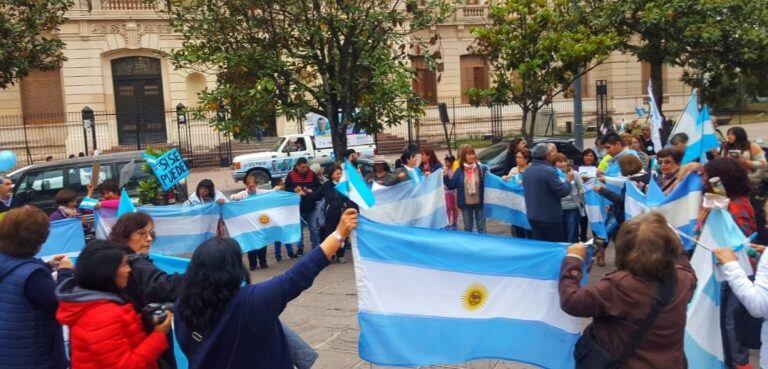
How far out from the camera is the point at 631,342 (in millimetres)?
Answer: 3436

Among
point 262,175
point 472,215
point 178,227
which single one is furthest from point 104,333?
point 262,175

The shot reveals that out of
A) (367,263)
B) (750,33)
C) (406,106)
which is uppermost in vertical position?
(750,33)

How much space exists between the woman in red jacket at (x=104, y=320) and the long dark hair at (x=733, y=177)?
418cm

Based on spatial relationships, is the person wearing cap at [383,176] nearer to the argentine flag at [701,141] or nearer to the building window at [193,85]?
the argentine flag at [701,141]

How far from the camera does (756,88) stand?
55.2 feet

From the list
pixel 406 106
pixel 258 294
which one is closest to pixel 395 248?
pixel 258 294

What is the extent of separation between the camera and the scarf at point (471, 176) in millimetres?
11070

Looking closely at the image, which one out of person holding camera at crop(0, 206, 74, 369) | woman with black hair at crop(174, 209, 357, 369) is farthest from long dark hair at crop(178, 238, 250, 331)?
person holding camera at crop(0, 206, 74, 369)

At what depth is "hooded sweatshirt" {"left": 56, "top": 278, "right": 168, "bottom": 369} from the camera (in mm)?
3338

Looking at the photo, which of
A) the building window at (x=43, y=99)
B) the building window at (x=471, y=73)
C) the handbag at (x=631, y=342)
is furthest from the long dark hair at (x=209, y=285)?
the building window at (x=471, y=73)

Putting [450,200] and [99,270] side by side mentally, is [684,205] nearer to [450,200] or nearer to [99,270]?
[99,270]

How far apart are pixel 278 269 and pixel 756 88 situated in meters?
12.3

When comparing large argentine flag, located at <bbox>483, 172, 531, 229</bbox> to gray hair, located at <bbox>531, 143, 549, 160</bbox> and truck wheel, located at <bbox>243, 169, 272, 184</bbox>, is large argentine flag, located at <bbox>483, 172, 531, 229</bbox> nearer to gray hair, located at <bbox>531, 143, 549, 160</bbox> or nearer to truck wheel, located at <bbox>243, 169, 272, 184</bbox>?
gray hair, located at <bbox>531, 143, 549, 160</bbox>

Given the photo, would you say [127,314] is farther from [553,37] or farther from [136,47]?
[136,47]
